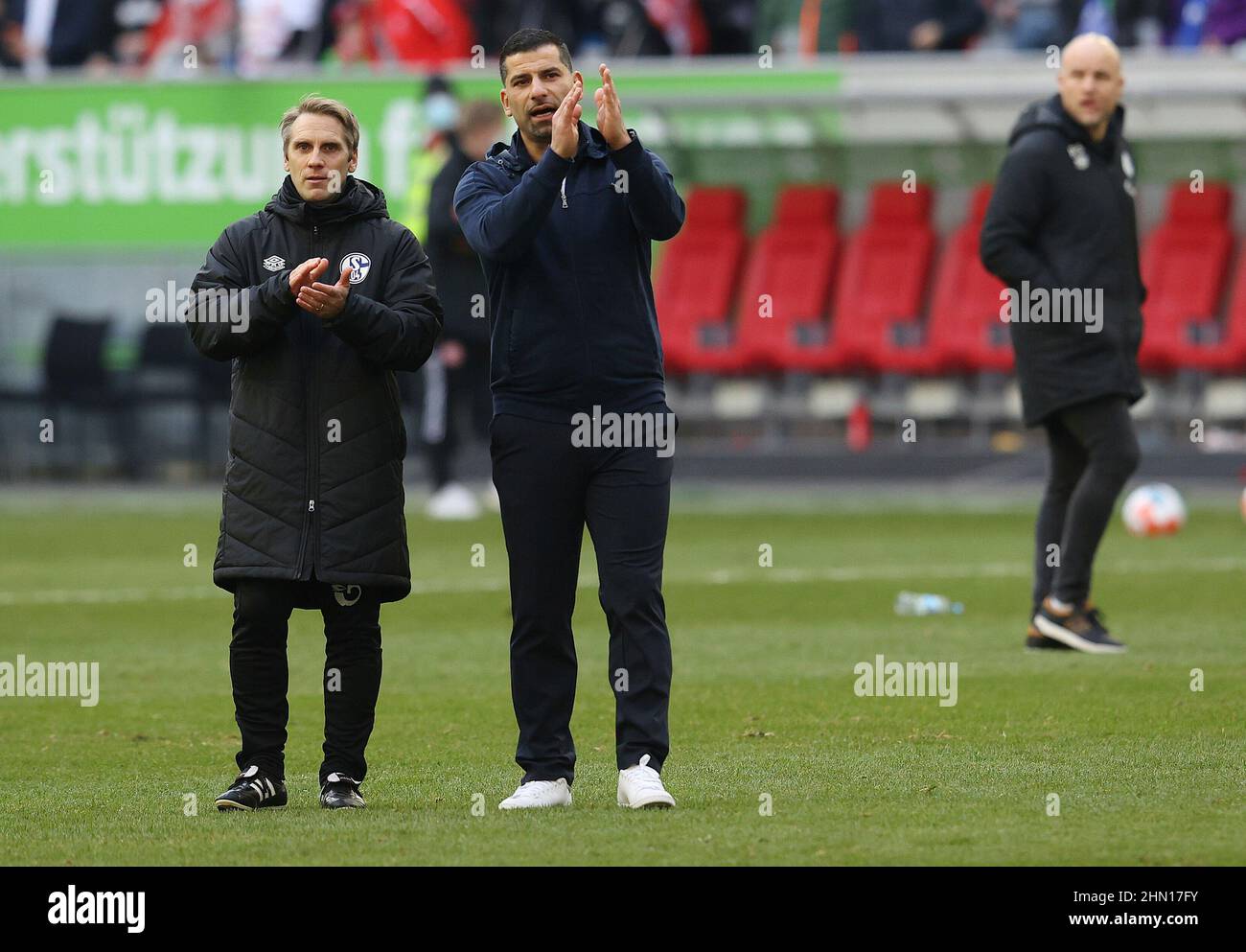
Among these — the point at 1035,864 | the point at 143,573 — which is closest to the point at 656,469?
the point at 1035,864

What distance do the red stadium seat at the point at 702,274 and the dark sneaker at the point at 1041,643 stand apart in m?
11.7

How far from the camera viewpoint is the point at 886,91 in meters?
19.6

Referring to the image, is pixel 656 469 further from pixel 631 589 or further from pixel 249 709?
pixel 249 709

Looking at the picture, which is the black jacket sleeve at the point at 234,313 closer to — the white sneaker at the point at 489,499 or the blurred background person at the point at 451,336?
the blurred background person at the point at 451,336

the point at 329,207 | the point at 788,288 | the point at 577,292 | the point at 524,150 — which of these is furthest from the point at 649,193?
the point at 788,288

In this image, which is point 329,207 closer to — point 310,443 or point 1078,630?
point 310,443

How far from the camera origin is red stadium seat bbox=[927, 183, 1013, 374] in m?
20.4

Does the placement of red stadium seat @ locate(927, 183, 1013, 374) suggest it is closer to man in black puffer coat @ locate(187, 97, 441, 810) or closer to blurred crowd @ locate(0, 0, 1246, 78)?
blurred crowd @ locate(0, 0, 1246, 78)

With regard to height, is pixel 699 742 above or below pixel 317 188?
below

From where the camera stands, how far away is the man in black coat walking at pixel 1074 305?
9.54 metres

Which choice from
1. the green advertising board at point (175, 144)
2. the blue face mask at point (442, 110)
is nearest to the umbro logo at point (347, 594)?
the blue face mask at point (442, 110)

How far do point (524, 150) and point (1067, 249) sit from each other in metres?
3.80

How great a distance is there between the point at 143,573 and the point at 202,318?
25.2 feet
